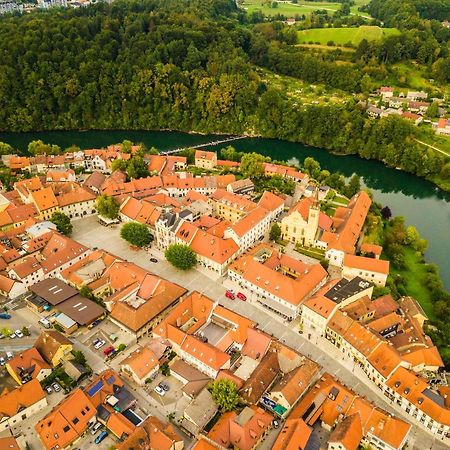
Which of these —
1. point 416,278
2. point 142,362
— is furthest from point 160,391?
point 416,278

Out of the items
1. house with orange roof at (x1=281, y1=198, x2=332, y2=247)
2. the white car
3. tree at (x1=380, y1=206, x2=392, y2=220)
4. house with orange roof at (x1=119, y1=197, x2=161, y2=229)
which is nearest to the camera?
the white car

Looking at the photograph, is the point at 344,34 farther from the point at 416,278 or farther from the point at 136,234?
the point at 136,234

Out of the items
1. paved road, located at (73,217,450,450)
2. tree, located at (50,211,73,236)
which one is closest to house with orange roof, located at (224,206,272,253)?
paved road, located at (73,217,450,450)

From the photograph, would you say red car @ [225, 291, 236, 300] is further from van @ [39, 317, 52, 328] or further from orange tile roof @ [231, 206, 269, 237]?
van @ [39, 317, 52, 328]

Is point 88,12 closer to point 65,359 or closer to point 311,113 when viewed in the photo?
point 311,113

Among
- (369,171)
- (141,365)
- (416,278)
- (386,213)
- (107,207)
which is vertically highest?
(141,365)

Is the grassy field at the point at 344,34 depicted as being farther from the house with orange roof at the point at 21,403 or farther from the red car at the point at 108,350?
the house with orange roof at the point at 21,403
